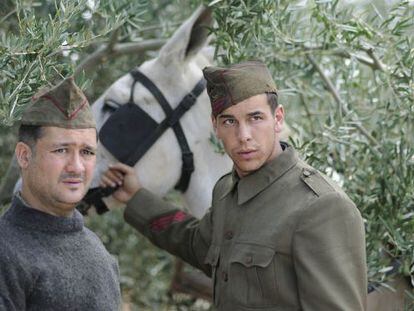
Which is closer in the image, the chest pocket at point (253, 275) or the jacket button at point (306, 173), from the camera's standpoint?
the chest pocket at point (253, 275)

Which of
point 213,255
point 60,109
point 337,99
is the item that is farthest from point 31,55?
point 337,99

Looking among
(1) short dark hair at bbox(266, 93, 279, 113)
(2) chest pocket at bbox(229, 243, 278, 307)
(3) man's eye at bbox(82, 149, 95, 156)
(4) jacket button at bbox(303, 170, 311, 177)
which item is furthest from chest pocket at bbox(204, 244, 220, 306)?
(3) man's eye at bbox(82, 149, 95, 156)

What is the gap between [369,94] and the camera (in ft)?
12.8

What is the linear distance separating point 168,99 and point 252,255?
1.09 meters

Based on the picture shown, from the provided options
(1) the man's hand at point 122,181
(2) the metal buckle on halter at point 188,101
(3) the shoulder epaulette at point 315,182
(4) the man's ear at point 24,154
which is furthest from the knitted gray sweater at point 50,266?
(2) the metal buckle on halter at point 188,101

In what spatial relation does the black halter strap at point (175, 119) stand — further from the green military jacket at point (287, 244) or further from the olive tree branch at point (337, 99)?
the olive tree branch at point (337, 99)

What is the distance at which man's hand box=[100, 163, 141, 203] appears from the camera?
11.0ft

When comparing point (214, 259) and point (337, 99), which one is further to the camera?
point (337, 99)

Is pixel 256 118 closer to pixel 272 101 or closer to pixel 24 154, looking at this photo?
pixel 272 101

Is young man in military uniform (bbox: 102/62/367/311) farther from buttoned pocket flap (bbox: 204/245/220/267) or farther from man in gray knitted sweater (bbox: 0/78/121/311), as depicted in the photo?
man in gray knitted sweater (bbox: 0/78/121/311)

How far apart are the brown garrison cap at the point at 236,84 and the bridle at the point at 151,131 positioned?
0.67 meters

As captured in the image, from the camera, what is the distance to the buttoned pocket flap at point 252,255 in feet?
8.30

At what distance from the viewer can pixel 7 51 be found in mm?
2523

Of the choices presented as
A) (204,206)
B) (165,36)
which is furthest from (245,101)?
(165,36)
